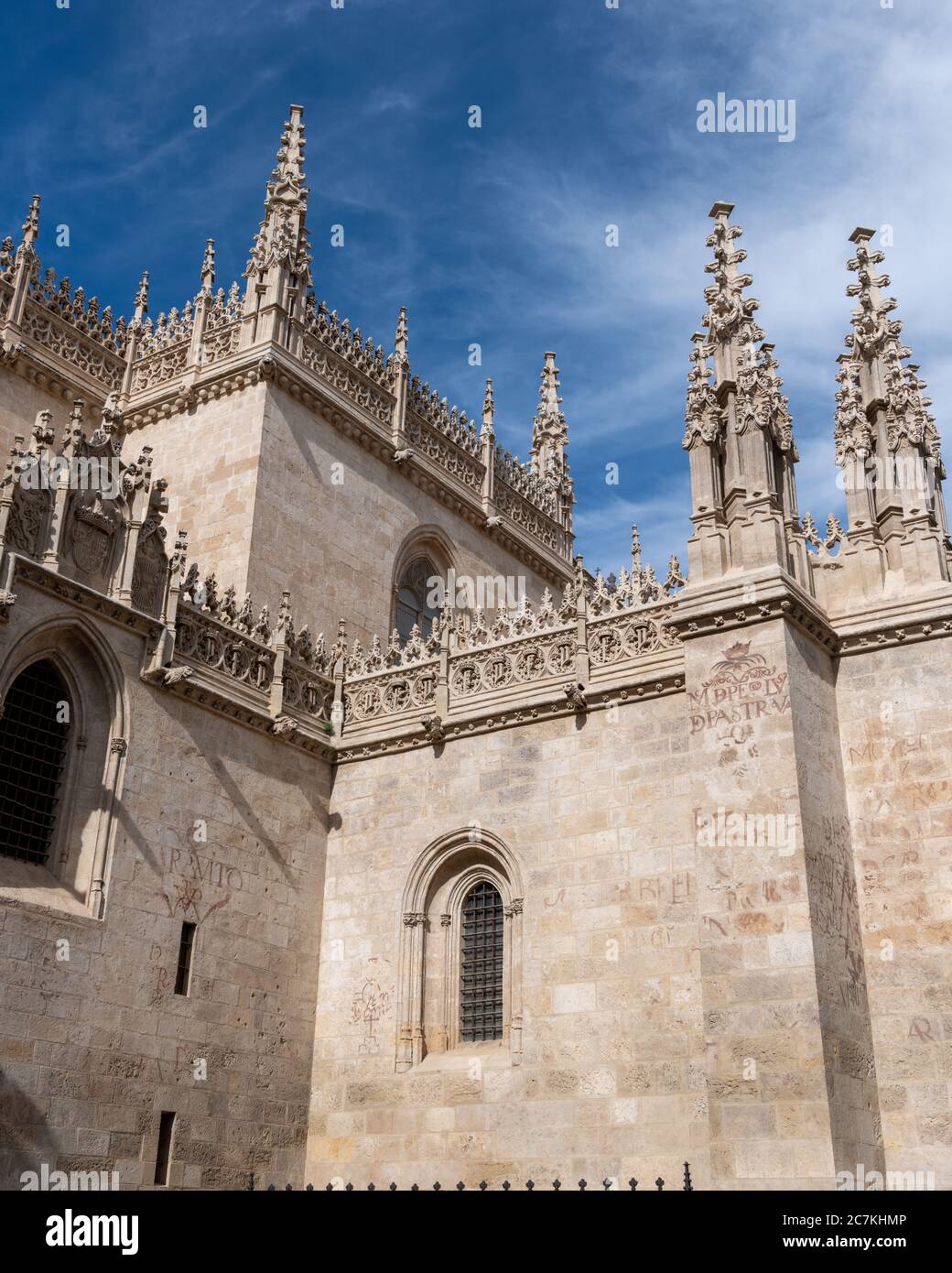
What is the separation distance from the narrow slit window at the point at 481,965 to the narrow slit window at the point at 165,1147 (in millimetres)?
3964

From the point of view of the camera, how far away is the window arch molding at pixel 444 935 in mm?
17141

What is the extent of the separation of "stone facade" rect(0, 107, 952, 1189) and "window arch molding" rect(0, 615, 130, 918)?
42mm

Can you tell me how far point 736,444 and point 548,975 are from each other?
7.06 metres

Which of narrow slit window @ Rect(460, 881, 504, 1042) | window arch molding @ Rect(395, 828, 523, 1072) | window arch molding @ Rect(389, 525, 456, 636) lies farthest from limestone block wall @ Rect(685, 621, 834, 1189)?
window arch molding @ Rect(389, 525, 456, 636)

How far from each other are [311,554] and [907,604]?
10523 millimetres

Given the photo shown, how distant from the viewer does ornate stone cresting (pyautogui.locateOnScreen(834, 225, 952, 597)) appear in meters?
16.0

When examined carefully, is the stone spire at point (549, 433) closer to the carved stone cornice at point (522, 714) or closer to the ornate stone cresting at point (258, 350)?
the ornate stone cresting at point (258, 350)

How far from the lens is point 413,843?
60.7 ft

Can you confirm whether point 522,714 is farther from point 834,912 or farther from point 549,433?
point 549,433

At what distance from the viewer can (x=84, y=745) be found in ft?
52.6

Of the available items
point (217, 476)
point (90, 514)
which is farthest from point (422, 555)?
point (90, 514)

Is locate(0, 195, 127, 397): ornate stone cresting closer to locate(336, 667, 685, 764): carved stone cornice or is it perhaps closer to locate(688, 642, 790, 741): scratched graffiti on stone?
locate(336, 667, 685, 764): carved stone cornice
